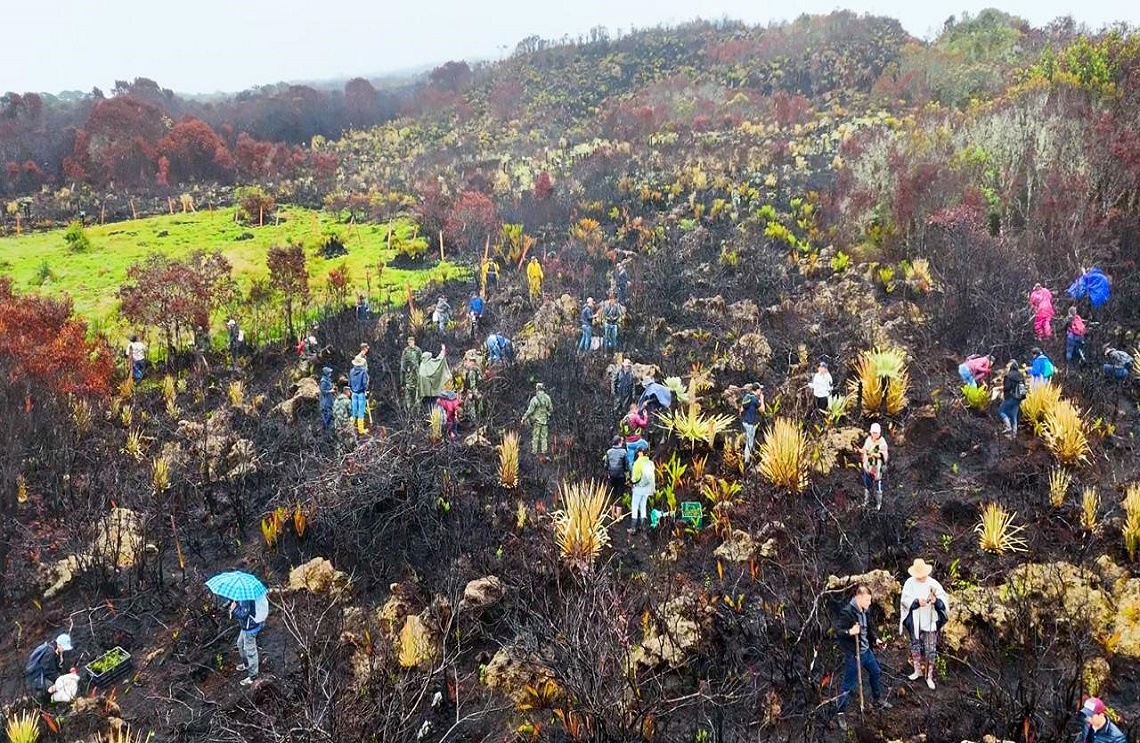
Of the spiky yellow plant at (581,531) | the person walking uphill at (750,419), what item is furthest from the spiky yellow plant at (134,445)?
the person walking uphill at (750,419)

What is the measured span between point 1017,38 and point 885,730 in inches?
1694

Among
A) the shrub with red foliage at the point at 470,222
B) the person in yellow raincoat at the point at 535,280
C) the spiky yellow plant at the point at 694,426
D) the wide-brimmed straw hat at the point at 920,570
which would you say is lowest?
the spiky yellow plant at the point at 694,426

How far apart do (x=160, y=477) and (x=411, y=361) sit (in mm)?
3897

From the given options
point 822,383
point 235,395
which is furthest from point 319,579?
point 822,383

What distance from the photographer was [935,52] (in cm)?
3866

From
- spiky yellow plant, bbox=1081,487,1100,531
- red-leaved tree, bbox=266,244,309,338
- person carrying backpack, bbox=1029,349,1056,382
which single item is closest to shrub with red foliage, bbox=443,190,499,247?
red-leaved tree, bbox=266,244,309,338

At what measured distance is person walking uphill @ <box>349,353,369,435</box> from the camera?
11.1m

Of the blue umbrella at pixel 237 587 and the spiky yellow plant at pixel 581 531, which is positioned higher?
the blue umbrella at pixel 237 587

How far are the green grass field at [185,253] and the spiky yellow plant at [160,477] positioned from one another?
27.2 feet

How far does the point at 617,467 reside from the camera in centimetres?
888

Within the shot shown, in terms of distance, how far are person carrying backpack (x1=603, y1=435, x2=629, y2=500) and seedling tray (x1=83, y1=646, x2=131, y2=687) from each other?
5309 millimetres

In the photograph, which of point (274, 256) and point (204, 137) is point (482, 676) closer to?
point (274, 256)

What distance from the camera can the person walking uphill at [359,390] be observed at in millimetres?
11062

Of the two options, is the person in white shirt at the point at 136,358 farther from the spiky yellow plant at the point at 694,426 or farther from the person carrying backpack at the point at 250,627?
the spiky yellow plant at the point at 694,426
